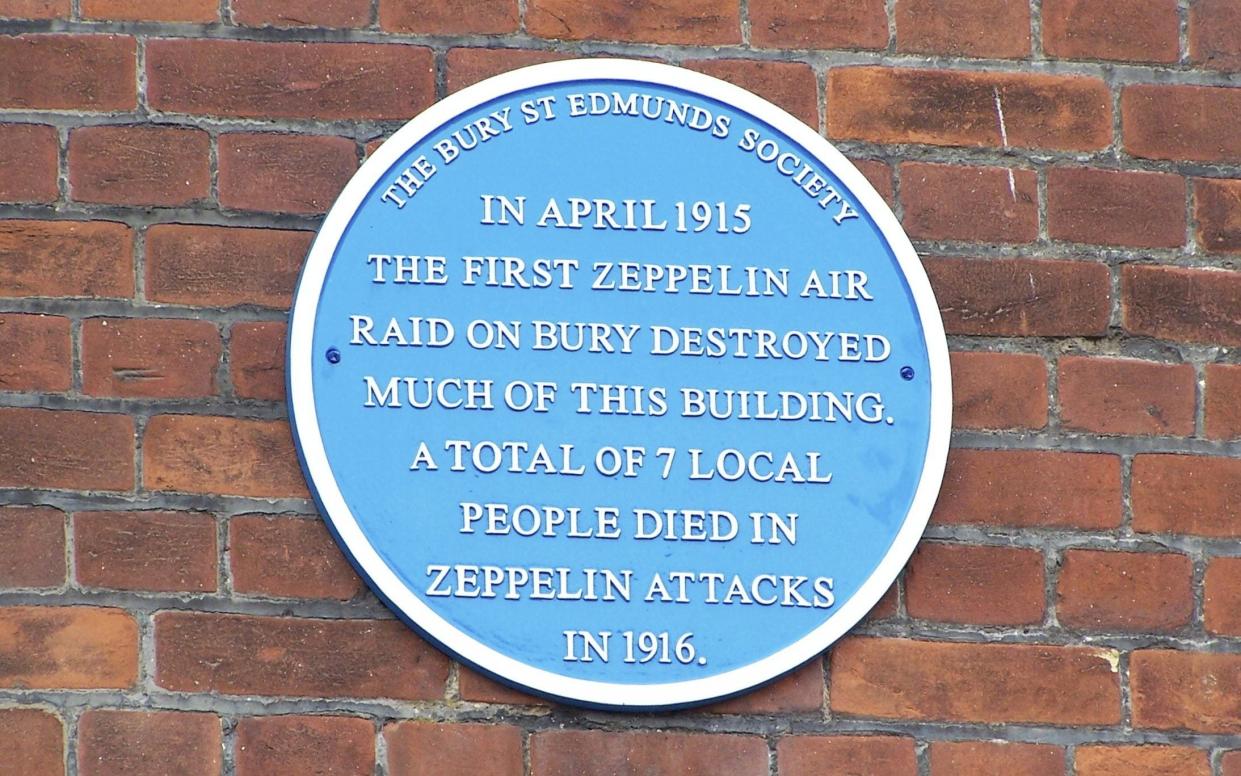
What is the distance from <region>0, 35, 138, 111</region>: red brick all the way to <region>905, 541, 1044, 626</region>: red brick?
3.54ft

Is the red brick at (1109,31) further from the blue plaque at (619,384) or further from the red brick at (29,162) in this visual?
the red brick at (29,162)

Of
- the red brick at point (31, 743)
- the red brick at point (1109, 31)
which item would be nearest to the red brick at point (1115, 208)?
the red brick at point (1109, 31)

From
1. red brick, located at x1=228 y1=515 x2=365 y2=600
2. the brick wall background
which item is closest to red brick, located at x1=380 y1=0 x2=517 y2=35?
the brick wall background

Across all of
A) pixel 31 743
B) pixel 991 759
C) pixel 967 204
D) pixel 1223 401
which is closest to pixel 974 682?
pixel 991 759

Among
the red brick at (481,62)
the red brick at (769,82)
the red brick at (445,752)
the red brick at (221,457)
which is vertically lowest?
the red brick at (445,752)

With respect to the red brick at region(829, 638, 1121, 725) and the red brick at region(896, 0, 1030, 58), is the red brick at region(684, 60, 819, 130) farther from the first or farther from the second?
the red brick at region(829, 638, 1121, 725)

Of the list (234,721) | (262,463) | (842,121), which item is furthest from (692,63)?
(234,721)

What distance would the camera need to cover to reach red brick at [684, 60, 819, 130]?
2518 millimetres

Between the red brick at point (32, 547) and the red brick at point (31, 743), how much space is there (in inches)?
5.8

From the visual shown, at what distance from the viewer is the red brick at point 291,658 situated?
2.29 metres

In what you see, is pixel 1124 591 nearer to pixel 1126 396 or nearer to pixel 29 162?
pixel 1126 396

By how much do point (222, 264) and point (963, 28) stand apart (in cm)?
95

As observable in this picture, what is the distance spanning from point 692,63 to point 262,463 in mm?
711

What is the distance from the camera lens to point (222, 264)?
7.88 feet
